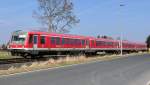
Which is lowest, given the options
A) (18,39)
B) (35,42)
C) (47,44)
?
(47,44)

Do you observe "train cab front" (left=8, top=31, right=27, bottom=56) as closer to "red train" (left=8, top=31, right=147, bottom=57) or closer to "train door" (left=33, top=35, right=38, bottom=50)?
"red train" (left=8, top=31, right=147, bottom=57)

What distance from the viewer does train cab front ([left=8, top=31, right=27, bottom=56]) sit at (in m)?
39.4

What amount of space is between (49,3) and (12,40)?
3665cm

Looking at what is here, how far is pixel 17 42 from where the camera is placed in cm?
4047

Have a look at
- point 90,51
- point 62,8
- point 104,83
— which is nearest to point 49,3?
point 62,8

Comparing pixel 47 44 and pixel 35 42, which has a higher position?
pixel 35 42

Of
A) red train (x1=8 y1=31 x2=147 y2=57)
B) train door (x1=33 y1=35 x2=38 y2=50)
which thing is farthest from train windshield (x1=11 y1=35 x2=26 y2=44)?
train door (x1=33 y1=35 x2=38 y2=50)

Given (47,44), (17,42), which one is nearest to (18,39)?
(17,42)

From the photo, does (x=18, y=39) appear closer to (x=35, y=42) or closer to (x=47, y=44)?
(x=35, y=42)

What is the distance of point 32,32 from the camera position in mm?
39719

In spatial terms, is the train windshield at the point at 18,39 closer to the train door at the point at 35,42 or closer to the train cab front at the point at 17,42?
the train cab front at the point at 17,42

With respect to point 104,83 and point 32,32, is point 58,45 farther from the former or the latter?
point 104,83

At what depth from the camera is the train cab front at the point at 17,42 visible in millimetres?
39375

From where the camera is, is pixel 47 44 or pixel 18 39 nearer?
pixel 18 39
